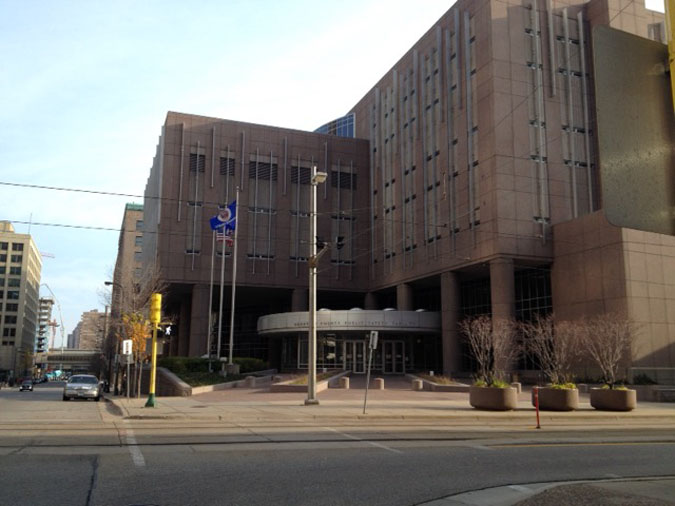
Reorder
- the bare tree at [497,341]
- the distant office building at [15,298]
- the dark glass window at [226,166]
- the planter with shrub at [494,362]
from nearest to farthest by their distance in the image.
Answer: the planter with shrub at [494,362], the bare tree at [497,341], the dark glass window at [226,166], the distant office building at [15,298]

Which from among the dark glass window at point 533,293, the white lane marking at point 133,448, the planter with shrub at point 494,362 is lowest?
the white lane marking at point 133,448

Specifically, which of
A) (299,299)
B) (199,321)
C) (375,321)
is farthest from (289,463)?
(299,299)

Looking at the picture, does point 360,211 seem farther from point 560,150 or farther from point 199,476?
point 199,476

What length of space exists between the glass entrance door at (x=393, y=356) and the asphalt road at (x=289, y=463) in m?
37.1

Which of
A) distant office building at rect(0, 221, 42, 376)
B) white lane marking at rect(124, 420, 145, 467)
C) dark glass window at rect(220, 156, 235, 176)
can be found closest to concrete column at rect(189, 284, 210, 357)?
dark glass window at rect(220, 156, 235, 176)

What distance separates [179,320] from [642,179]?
7372 centimetres

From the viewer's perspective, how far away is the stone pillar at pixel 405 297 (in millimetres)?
54688

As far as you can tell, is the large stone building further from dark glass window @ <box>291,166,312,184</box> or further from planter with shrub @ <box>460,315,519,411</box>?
planter with shrub @ <box>460,315,519,411</box>

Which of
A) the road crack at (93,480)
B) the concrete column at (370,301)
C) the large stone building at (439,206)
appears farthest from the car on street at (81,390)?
the concrete column at (370,301)

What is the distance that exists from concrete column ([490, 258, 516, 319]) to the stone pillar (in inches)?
499

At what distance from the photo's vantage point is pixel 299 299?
61188 mm

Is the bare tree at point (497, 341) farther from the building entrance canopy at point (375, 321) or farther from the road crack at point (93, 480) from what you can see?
the road crack at point (93, 480)

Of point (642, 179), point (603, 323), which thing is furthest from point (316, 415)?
point (603, 323)

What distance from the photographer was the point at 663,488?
8.12 metres
